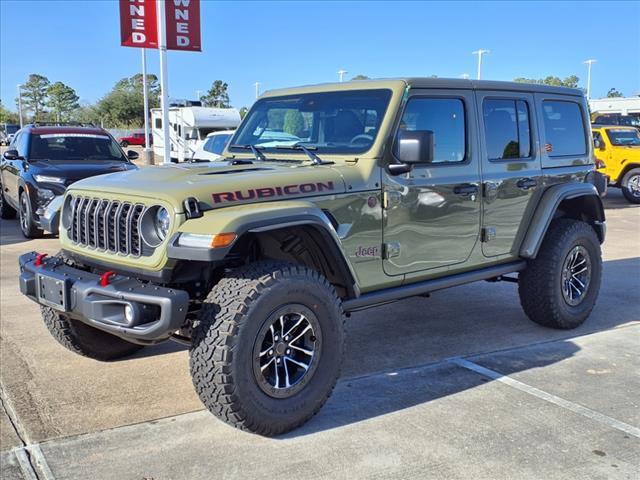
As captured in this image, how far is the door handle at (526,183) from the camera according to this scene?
16.2 ft

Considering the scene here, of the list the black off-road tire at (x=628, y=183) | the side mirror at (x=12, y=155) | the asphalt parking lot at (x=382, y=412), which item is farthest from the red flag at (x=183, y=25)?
the asphalt parking lot at (x=382, y=412)

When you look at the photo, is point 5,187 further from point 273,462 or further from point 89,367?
point 273,462

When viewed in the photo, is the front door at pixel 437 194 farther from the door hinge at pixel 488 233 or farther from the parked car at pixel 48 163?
A: the parked car at pixel 48 163

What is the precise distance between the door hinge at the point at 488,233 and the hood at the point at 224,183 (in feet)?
4.71

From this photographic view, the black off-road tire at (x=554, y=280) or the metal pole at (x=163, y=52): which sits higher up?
the metal pole at (x=163, y=52)

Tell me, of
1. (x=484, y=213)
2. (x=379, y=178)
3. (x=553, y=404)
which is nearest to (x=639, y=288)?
(x=484, y=213)

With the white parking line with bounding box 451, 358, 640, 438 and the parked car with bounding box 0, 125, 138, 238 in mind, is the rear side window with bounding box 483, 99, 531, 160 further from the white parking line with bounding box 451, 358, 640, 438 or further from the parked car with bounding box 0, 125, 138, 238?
the parked car with bounding box 0, 125, 138, 238

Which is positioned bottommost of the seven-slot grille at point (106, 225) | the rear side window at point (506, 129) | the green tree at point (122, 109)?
the seven-slot grille at point (106, 225)

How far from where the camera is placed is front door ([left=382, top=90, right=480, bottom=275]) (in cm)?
408

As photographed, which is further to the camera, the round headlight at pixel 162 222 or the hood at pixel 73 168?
the hood at pixel 73 168

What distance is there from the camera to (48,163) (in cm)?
952

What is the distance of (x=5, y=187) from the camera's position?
1110 centimetres

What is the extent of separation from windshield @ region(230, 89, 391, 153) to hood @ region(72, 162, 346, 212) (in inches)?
13.8

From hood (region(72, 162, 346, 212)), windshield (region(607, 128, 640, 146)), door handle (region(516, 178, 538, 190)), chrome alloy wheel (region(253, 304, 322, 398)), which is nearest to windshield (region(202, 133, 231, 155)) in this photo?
windshield (region(607, 128, 640, 146))
